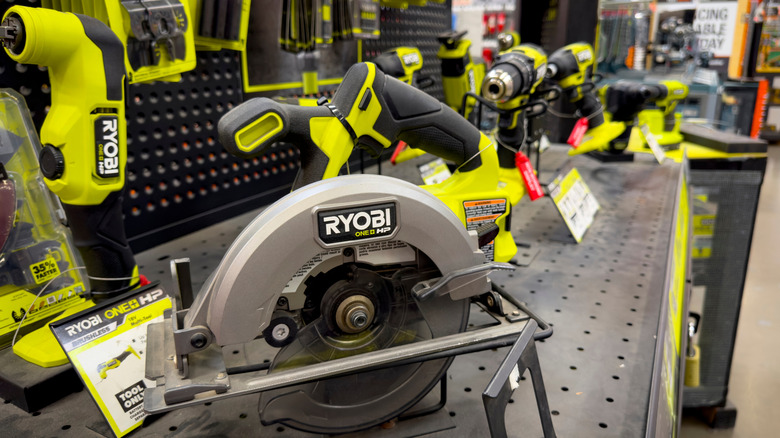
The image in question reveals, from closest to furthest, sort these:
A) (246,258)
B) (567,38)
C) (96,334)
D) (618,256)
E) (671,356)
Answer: (246,258) → (96,334) → (671,356) → (618,256) → (567,38)

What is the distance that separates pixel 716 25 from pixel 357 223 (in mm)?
5073

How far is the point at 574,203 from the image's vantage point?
4.95 ft

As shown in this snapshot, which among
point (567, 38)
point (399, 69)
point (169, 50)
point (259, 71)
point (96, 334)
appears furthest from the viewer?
point (567, 38)

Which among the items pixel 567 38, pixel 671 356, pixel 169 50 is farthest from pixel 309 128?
pixel 567 38

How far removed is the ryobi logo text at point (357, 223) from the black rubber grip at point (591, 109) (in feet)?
4.80

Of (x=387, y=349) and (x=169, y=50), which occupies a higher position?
(x=169, y=50)

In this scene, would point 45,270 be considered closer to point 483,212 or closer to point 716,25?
point 483,212

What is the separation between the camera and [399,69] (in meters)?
1.73

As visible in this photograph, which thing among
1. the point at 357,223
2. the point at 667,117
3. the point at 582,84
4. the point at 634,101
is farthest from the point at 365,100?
the point at 667,117

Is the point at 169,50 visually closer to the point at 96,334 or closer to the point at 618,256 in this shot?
the point at 96,334

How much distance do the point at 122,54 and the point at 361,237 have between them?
0.50 m

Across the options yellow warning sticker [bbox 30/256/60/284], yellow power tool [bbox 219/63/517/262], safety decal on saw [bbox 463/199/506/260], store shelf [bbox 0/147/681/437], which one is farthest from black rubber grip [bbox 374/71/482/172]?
yellow warning sticker [bbox 30/256/60/284]

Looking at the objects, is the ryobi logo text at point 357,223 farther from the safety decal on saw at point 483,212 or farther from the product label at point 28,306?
the product label at point 28,306

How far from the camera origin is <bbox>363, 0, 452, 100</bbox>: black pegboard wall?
6.98 feet
